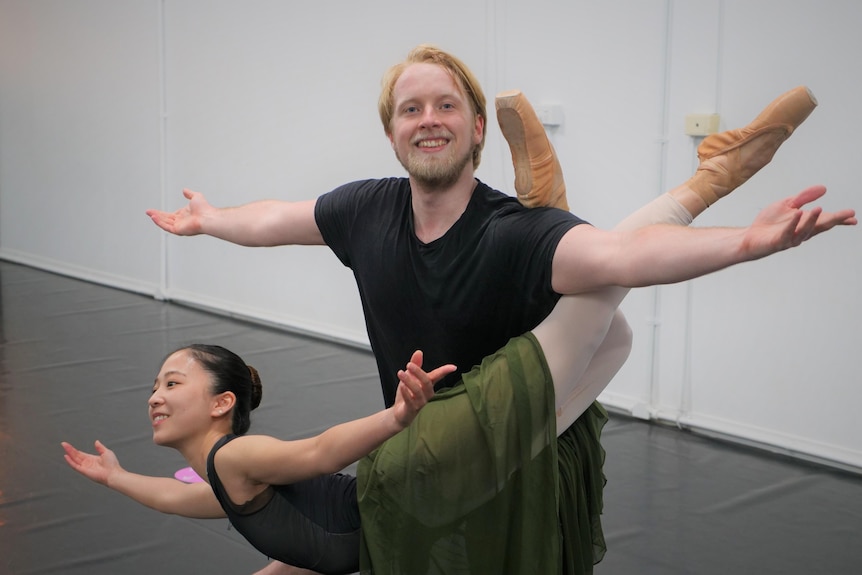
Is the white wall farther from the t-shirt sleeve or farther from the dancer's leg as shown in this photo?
the t-shirt sleeve

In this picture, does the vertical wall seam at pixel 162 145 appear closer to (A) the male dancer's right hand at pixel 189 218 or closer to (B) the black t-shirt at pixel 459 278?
(A) the male dancer's right hand at pixel 189 218

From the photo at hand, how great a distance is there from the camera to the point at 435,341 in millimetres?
2338

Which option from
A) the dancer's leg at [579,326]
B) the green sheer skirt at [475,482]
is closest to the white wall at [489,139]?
the dancer's leg at [579,326]

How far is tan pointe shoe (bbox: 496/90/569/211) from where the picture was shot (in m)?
2.27

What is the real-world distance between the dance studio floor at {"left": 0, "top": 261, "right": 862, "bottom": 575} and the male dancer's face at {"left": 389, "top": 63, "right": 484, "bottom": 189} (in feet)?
4.56

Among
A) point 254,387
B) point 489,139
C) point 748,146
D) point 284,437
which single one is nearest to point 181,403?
point 254,387

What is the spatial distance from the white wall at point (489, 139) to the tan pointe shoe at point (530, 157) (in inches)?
74.6

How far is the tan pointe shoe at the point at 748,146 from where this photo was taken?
2.29m

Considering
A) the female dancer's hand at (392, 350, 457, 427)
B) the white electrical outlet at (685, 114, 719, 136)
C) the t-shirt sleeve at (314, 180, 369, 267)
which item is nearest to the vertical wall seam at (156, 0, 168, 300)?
the white electrical outlet at (685, 114, 719, 136)

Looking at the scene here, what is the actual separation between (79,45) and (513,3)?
4029 millimetres

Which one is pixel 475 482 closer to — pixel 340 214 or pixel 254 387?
pixel 254 387

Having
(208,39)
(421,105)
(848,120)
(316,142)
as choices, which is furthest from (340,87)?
(421,105)

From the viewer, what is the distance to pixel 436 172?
2.31 m

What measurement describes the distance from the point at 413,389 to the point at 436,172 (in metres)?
0.63
